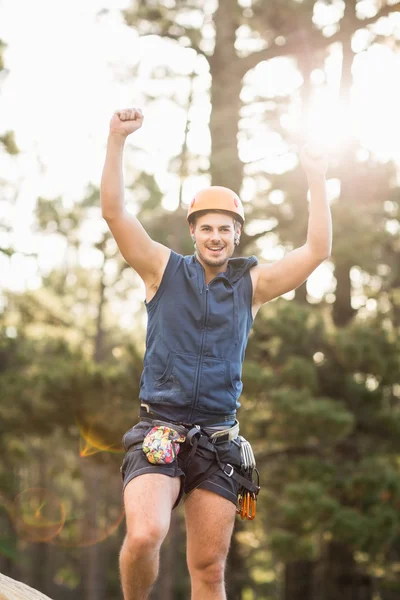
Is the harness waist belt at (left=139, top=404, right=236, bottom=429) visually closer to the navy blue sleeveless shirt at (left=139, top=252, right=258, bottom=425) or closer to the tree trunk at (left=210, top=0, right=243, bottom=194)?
the navy blue sleeveless shirt at (left=139, top=252, right=258, bottom=425)

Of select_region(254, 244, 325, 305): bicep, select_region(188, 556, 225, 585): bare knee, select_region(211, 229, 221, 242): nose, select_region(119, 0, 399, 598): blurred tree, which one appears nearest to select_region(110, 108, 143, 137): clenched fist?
select_region(211, 229, 221, 242): nose

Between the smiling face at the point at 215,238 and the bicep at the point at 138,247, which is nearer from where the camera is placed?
the bicep at the point at 138,247

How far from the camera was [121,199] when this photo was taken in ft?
12.5

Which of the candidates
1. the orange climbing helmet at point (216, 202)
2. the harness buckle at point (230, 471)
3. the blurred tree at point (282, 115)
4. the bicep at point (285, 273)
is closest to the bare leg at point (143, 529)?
the harness buckle at point (230, 471)

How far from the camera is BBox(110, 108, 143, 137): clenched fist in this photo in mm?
3803

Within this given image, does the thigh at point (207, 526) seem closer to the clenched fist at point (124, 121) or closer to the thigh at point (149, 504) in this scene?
the thigh at point (149, 504)

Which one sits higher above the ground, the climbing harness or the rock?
the climbing harness

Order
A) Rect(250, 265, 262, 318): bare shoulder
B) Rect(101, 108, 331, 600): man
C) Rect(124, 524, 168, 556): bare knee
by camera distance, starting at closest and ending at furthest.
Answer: Rect(124, 524, 168, 556): bare knee → Rect(101, 108, 331, 600): man → Rect(250, 265, 262, 318): bare shoulder

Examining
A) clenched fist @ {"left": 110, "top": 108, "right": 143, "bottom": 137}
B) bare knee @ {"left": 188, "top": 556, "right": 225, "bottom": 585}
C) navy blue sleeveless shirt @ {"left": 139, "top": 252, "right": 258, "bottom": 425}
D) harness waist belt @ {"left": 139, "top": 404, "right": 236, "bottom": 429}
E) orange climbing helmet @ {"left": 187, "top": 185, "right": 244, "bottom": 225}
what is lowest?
bare knee @ {"left": 188, "top": 556, "right": 225, "bottom": 585}

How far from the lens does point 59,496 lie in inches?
1617

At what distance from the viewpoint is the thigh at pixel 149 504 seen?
11.3ft

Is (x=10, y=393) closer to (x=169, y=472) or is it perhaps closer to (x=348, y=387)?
(x=348, y=387)

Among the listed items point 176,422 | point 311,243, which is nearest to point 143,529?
point 176,422

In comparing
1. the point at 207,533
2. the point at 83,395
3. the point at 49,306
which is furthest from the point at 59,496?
the point at 207,533
